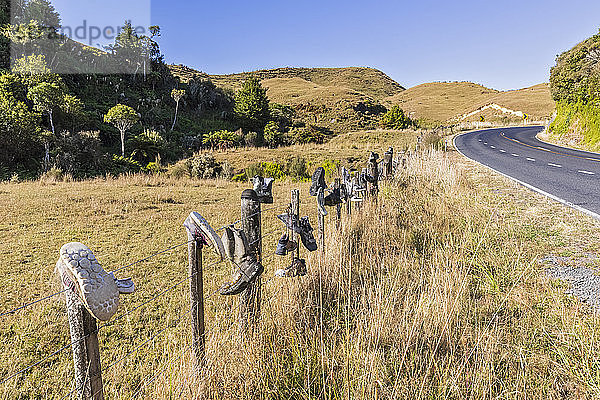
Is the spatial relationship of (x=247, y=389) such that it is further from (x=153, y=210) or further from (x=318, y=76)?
(x=318, y=76)

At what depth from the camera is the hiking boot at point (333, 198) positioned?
12.8ft

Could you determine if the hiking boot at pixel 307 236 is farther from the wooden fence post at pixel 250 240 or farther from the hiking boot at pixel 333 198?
the hiking boot at pixel 333 198

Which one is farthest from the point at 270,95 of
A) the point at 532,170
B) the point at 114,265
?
the point at 114,265

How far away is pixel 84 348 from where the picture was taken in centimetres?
128

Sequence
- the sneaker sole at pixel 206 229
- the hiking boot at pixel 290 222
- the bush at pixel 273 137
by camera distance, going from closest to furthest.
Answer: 1. the sneaker sole at pixel 206 229
2. the hiking boot at pixel 290 222
3. the bush at pixel 273 137

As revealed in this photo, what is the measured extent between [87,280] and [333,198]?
3.03m

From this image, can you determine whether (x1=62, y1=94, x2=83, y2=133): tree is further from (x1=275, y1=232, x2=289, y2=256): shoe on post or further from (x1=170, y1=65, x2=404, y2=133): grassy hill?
(x1=170, y1=65, x2=404, y2=133): grassy hill

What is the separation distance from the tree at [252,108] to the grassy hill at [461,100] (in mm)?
38774

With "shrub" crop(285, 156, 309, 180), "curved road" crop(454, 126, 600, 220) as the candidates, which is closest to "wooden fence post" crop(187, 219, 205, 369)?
"curved road" crop(454, 126, 600, 220)

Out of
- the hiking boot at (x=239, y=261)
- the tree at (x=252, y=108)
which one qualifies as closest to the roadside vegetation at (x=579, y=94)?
the hiking boot at (x=239, y=261)

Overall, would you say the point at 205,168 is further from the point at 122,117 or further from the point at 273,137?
the point at 273,137

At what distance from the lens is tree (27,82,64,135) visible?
63.7 ft

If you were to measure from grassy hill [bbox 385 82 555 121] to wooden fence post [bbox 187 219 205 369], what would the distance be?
57.0 meters

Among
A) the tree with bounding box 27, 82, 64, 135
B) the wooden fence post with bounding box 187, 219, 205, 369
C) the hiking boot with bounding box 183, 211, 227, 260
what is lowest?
the wooden fence post with bounding box 187, 219, 205, 369
